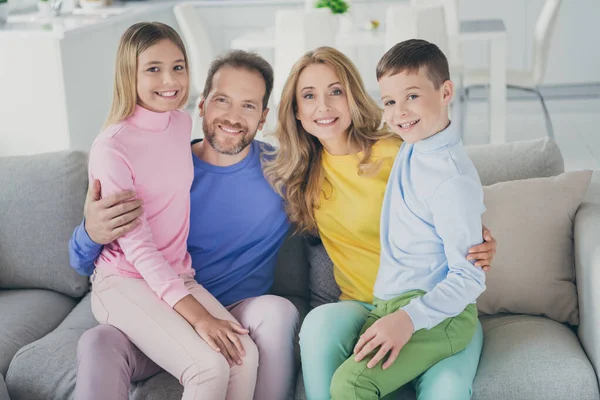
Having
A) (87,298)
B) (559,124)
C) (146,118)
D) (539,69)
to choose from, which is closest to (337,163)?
(146,118)

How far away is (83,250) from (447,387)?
0.90 meters

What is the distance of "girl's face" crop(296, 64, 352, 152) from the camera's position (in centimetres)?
203

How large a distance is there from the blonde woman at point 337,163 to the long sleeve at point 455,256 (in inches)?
10.3

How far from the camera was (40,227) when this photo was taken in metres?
2.31

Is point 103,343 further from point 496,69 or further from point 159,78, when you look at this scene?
point 496,69

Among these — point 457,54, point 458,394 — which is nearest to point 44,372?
point 458,394

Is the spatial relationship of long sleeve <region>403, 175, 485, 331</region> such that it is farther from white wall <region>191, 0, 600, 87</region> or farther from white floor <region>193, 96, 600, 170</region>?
white wall <region>191, 0, 600, 87</region>

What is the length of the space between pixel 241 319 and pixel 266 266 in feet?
0.72

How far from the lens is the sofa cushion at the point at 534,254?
207 centimetres

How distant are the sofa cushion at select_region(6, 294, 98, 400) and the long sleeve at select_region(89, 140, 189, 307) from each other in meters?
0.28

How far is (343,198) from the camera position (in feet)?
6.74

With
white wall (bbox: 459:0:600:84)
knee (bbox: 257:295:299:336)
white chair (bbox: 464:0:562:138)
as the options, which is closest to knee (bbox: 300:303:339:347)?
knee (bbox: 257:295:299:336)

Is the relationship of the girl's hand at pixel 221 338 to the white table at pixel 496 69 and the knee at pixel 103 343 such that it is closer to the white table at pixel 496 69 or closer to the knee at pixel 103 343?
the knee at pixel 103 343

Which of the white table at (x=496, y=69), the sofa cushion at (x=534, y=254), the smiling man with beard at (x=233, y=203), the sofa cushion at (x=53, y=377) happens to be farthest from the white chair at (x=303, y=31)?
the sofa cushion at (x=53, y=377)
